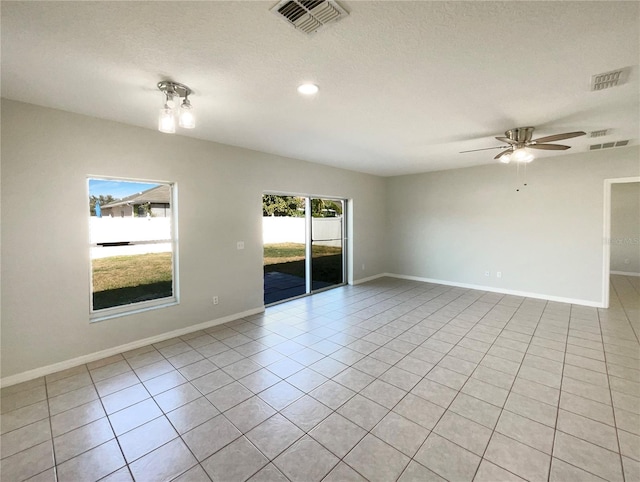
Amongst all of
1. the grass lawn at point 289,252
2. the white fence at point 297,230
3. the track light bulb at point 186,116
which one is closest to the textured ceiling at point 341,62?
the track light bulb at point 186,116

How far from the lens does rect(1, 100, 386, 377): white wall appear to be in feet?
8.57

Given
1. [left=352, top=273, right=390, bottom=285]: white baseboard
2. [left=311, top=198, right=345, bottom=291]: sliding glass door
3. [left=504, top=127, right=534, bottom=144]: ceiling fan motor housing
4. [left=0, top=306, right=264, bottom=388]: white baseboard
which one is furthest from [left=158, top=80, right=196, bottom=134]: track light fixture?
[left=352, top=273, right=390, bottom=285]: white baseboard

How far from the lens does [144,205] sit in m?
3.56

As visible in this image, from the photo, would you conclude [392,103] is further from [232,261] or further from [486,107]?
[232,261]

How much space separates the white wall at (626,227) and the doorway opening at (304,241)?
747 cm

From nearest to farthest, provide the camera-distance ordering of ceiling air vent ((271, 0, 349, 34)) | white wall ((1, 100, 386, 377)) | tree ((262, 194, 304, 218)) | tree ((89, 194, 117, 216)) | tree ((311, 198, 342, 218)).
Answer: ceiling air vent ((271, 0, 349, 34)), white wall ((1, 100, 386, 377)), tree ((89, 194, 117, 216)), tree ((262, 194, 304, 218)), tree ((311, 198, 342, 218))

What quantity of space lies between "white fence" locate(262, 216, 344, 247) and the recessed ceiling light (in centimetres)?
262

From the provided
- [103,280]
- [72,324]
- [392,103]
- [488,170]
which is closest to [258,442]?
[72,324]

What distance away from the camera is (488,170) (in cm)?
571

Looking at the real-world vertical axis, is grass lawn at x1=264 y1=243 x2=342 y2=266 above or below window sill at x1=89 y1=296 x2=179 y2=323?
above

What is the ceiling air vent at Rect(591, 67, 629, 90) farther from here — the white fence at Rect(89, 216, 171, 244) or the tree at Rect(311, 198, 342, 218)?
the white fence at Rect(89, 216, 171, 244)

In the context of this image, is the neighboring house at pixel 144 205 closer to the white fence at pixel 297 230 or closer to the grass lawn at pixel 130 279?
the grass lawn at pixel 130 279

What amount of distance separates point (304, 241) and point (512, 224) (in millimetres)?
4220

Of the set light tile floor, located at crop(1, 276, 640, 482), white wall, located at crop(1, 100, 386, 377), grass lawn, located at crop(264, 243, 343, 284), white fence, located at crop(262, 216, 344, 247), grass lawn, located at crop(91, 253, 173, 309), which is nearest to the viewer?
light tile floor, located at crop(1, 276, 640, 482)
